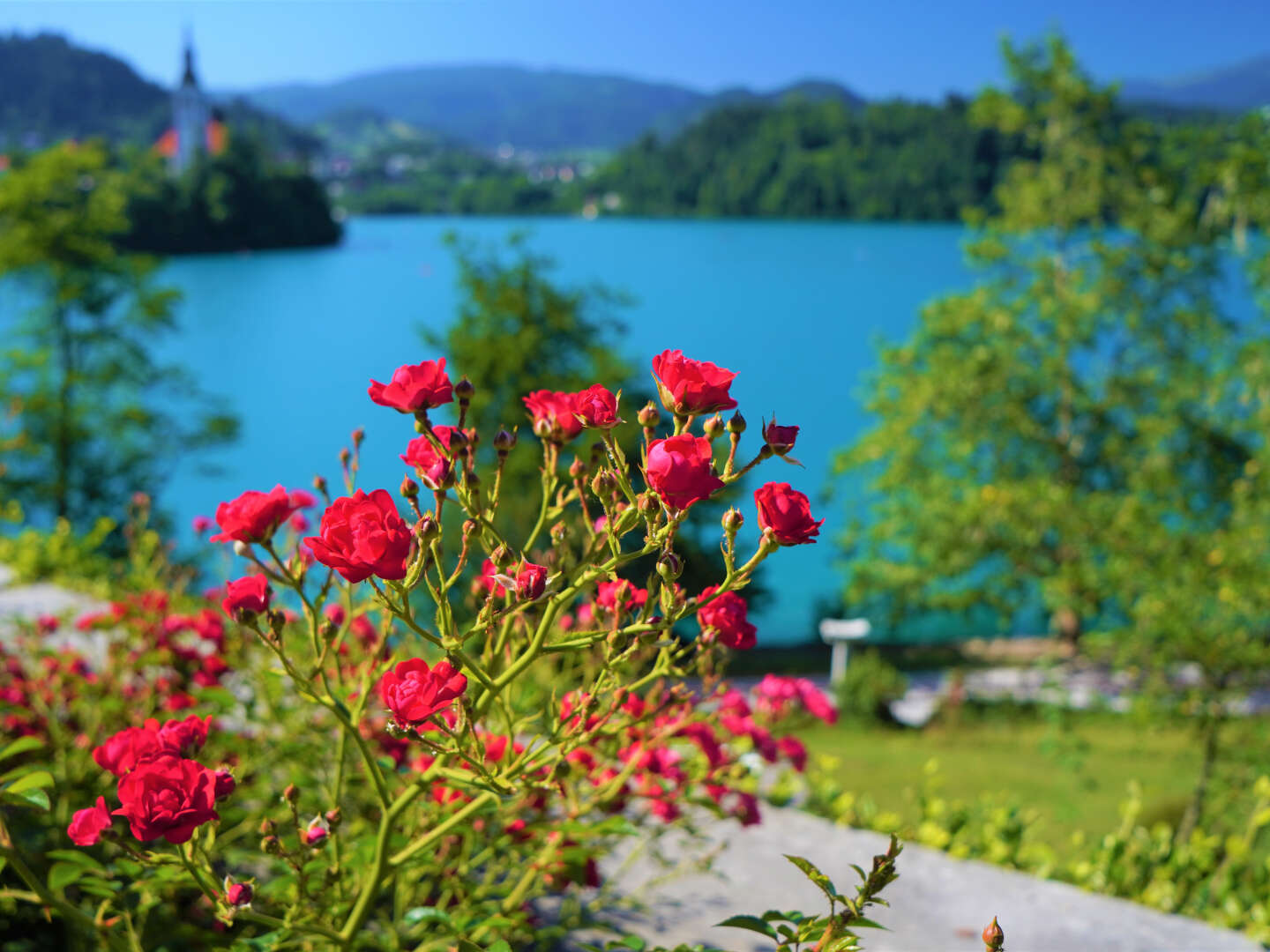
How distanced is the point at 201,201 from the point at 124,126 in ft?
128

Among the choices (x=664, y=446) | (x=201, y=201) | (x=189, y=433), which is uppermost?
(x=201, y=201)

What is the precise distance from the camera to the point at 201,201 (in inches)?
1704

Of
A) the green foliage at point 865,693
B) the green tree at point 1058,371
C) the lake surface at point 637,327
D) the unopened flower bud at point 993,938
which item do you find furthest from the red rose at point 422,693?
the lake surface at point 637,327

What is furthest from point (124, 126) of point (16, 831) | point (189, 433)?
point (16, 831)

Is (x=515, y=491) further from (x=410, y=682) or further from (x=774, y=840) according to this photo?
(x=410, y=682)

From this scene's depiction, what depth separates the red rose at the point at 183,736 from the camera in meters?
1.00

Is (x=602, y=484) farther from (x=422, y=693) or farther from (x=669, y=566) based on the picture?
(x=422, y=693)

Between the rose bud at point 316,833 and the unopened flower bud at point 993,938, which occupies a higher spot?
the unopened flower bud at point 993,938

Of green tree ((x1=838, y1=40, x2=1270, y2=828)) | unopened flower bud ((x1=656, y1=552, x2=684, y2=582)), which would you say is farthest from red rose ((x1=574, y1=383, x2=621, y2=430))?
green tree ((x1=838, y1=40, x2=1270, y2=828))

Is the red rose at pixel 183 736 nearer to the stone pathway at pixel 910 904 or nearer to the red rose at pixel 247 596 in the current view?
the red rose at pixel 247 596

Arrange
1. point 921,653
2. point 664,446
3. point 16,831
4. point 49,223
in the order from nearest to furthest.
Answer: point 664,446 → point 16,831 → point 49,223 → point 921,653

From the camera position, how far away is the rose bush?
869 mm

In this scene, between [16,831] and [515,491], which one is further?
[515,491]

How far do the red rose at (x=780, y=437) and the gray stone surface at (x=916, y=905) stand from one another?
1080mm
